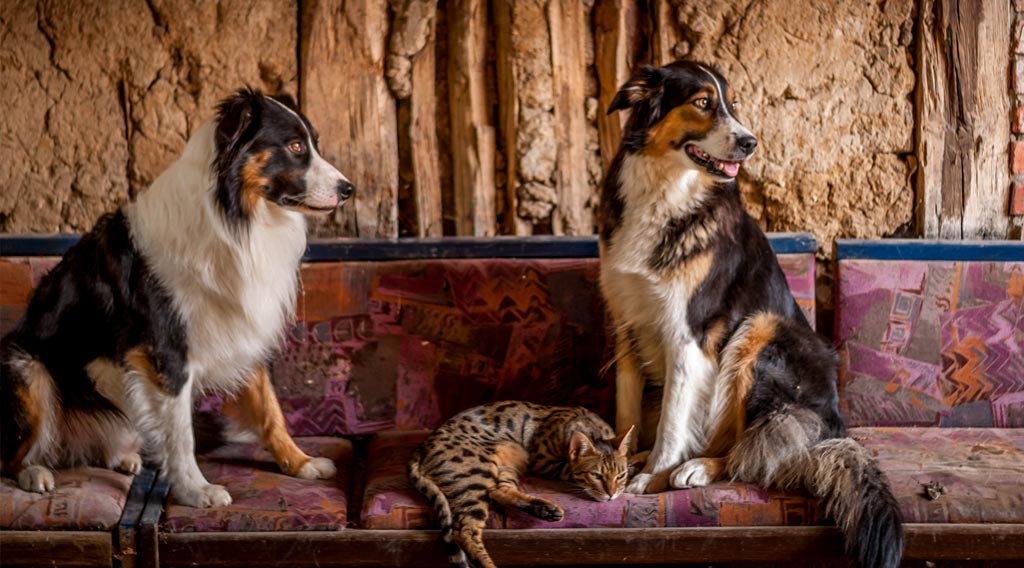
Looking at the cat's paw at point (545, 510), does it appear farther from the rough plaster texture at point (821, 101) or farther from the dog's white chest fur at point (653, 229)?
the rough plaster texture at point (821, 101)

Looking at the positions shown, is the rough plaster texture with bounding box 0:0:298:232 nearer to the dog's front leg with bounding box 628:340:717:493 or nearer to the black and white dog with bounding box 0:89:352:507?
the black and white dog with bounding box 0:89:352:507

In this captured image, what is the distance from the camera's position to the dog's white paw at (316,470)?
3.00m

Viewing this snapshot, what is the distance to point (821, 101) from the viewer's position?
11.9 ft

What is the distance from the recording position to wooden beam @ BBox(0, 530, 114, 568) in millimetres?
2645

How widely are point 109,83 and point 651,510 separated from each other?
223 cm

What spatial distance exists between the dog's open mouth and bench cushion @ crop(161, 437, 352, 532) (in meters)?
1.30

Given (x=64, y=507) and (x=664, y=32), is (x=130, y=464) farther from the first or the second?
(x=664, y=32)

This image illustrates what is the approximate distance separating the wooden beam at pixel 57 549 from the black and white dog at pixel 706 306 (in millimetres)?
1369

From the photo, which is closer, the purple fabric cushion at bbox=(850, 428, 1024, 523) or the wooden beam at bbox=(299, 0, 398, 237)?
the purple fabric cushion at bbox=(850, 428, 1024, 523)

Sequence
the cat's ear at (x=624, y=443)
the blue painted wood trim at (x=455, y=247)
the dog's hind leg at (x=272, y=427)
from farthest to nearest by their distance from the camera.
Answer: the blue painted wood trim at (x=455, y=247) → the dog's hind leg at (x=272, y=427) → the cat's ear at (x=624, y=443)

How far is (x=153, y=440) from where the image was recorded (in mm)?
2836

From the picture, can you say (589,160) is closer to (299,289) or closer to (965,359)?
(299,289)

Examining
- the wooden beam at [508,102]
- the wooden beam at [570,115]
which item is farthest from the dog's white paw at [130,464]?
the wooden beam at [570,115]

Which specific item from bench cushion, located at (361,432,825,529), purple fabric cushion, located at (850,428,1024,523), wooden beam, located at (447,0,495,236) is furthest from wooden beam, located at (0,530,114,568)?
purple fabric cushion, located at (850,428,1024,523)
